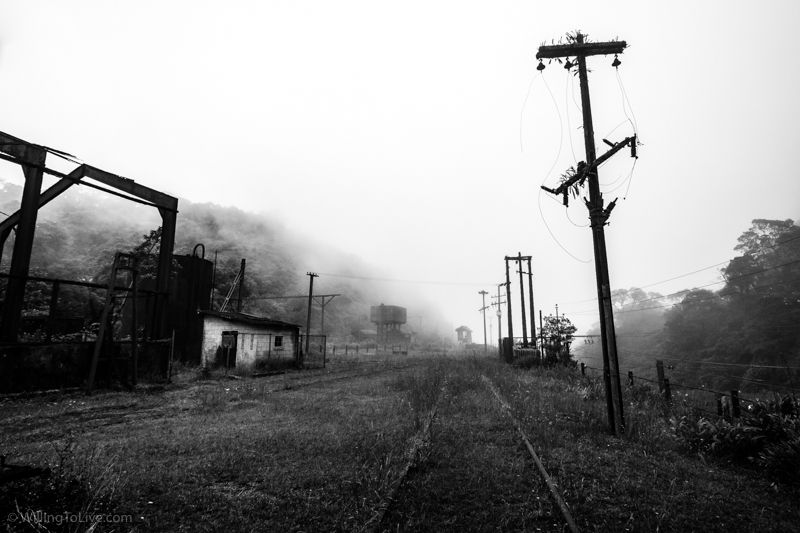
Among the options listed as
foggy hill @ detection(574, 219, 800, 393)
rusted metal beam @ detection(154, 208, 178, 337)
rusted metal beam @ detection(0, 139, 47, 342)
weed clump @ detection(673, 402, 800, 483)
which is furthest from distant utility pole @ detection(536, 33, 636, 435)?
foggy hill @ detection(574, 219, 800, 393)

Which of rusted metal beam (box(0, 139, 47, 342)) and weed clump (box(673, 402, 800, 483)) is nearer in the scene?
weed clump (box(673, 402, 800, 483))

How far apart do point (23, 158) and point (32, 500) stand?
1364 cm

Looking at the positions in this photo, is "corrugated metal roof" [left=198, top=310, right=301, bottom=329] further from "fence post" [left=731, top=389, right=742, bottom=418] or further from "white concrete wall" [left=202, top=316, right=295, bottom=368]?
"fence post" [left=731, top=389, right=742, bottom=418]

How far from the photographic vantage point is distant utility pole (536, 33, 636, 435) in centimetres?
746

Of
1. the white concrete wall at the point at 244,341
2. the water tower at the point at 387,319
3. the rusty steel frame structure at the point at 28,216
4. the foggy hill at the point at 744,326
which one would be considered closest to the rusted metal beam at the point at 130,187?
the rusty steel frame structure at the point at 28,216

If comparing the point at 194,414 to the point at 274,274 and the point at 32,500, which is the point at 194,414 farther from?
the point at 274,274

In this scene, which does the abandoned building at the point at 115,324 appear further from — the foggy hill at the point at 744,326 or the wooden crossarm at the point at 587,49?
the foggy hill at the point at 744,326

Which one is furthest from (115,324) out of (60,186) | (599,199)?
(599,199)

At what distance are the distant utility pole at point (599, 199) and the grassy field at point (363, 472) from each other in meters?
0.77

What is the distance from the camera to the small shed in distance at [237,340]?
18984mm

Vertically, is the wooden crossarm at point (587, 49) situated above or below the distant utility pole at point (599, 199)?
above

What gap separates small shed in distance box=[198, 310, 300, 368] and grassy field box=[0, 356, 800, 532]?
32.1 feet

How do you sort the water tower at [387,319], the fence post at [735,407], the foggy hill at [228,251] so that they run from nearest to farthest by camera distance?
the fence post at [735,407], the foggy hill at [228,251], the water tower at [387,319]

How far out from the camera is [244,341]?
19.9m
